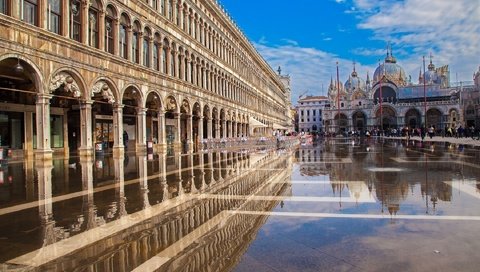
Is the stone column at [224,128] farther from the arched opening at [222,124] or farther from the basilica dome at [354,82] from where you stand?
the basilica dome at [354,82]

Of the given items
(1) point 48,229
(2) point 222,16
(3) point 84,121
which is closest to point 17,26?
(3) point 84,121

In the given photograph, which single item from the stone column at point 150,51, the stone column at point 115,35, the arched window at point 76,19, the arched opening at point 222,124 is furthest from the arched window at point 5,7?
the arched opening at point 222,124

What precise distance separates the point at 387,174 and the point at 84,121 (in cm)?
1679

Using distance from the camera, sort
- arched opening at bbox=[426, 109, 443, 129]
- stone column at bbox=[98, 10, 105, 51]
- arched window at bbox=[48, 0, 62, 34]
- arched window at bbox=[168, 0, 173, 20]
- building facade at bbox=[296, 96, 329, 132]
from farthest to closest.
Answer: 1. building facade at bbox=[296, 96, 329, 132]
2. arched opening at bbox=[426, 109, 443, 129]
3. arched window at bbox=[168, 0, 173, 20]
4. stone column at bbox=[98, 10, 105, 51]
5. arched window at bbox=[48, 0, 62, 34]

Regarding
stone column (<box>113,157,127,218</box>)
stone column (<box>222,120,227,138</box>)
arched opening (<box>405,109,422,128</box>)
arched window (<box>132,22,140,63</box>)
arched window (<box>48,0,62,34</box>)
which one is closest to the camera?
stone column (<box>113,157,127,218</box>)

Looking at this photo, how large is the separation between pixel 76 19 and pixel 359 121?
123 m

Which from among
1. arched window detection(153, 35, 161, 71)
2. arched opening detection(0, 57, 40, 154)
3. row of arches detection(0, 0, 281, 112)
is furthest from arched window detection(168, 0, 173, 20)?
arched opening detection(0, 57, 40, 154)

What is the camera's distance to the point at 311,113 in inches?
7156

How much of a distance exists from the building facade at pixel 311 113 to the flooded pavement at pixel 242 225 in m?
171

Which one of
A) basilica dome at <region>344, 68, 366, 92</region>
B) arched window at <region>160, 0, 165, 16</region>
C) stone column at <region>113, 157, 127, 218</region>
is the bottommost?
stone column at <region>113, 157, 127, 218</region>

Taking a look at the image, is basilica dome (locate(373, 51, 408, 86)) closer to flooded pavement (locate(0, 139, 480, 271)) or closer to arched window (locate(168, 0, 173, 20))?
arched window (locate(168, 0, 173, 20))

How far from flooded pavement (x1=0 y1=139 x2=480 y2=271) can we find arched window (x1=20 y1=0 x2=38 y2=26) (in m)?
10.1

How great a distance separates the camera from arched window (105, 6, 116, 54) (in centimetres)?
2473

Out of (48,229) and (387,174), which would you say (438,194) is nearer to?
(387,174)
